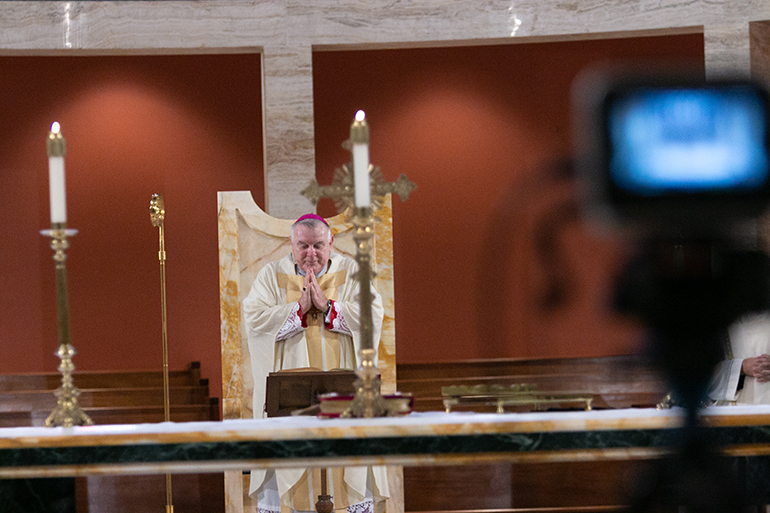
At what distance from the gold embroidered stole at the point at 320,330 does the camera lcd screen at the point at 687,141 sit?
4.61 metres

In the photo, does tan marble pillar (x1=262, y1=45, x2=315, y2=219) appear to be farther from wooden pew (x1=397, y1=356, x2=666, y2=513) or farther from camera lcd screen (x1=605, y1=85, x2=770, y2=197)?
camera lcd screen (x1=605, y1=85, x2=770, y2=197)

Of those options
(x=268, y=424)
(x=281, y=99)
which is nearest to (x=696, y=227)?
(x=268, y=424)

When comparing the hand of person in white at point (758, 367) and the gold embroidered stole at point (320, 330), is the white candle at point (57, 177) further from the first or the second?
the hand of person in white at point (758, 367)

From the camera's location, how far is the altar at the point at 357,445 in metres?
2.81

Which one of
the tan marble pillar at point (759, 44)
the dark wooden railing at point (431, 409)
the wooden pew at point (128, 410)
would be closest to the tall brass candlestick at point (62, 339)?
the dark wooden railing at point (431, 409)

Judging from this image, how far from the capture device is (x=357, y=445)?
282cm

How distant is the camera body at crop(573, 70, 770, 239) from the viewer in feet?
3.48

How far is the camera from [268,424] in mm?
2986

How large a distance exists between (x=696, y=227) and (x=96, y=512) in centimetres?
659

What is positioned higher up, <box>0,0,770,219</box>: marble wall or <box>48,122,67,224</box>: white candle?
<box>0,0,770,219</box>: marble wall

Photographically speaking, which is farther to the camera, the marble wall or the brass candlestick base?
the marble wall

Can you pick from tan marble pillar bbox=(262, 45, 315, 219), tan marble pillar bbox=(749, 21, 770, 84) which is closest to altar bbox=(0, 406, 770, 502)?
tan marble pillar bbox=(262, 45, 315, 219)

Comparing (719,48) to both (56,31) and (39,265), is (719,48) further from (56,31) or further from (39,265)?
(39,265)

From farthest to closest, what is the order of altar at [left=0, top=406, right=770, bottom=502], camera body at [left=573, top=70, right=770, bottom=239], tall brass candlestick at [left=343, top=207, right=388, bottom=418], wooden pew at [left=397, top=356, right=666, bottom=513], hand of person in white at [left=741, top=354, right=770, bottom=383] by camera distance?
1. wooden pew at [left=397, top=356, right=666, bottom=513]
2. hand of person in white at [left=741, top=354, right=770, bottom=383]
3. tall brass candlestick at [left=343, top=207, right=388, bottom=418]
4. altar at [left=0, top=406, right=770, bottom=502]
5. camera body at [left=573, top=70, right=770, bottom=239]
